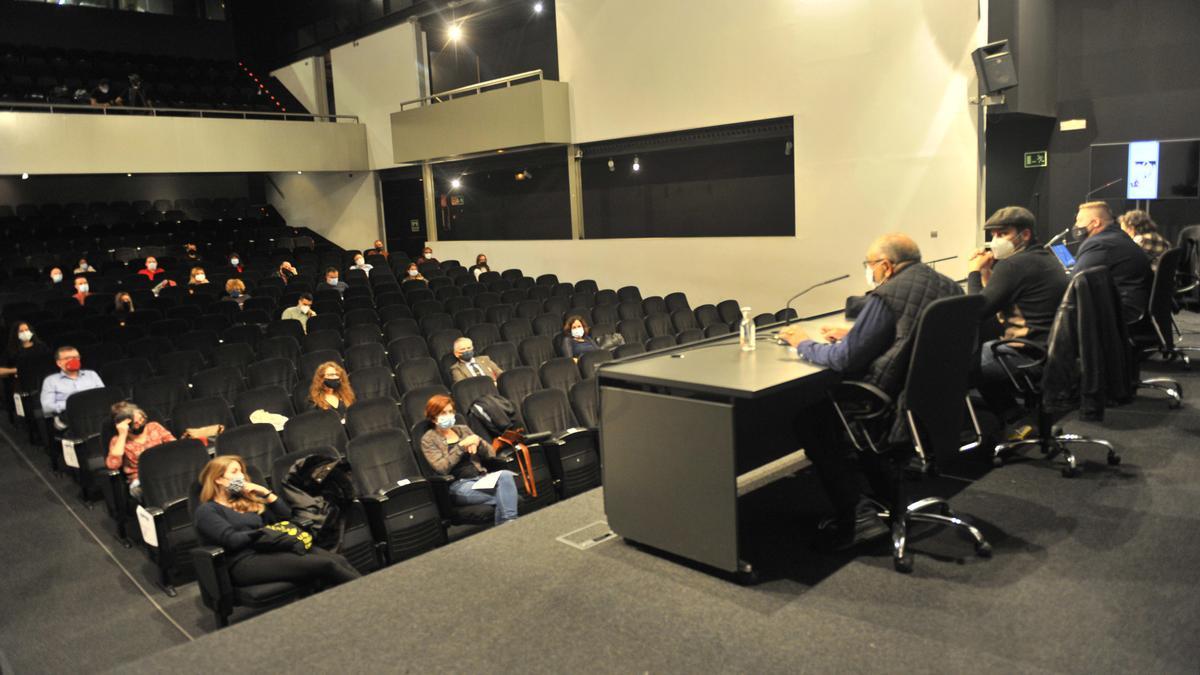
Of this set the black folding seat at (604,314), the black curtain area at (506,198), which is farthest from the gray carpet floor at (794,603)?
the black curtain area at (506,198)

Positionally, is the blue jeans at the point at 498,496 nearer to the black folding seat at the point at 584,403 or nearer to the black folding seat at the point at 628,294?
the black folding seat at the point at 584,403

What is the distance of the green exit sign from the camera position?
859cm

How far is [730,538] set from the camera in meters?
2.71

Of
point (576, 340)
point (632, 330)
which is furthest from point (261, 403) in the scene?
point (632, 330)

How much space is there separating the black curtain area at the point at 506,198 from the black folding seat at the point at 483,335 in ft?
15.9

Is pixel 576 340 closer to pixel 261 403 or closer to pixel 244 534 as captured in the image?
pixel 261 403

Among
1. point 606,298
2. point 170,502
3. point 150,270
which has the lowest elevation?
point 170,502

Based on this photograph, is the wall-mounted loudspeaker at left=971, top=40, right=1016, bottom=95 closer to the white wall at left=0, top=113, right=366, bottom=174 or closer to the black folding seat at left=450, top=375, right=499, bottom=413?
the black folding seat at left=450, top=375, right=499, bottom=413

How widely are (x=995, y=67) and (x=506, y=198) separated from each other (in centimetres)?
834

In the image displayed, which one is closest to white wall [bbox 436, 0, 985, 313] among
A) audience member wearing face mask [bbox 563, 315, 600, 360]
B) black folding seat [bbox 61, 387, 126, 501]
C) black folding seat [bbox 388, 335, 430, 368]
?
audience member wearing face mask [bbox 563, 315, 600, 360]

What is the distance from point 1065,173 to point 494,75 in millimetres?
8929

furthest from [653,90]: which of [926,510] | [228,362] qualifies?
[926,510]

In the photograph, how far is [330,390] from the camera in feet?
19.5

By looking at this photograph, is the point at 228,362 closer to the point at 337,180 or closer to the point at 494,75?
the point at 494,75
